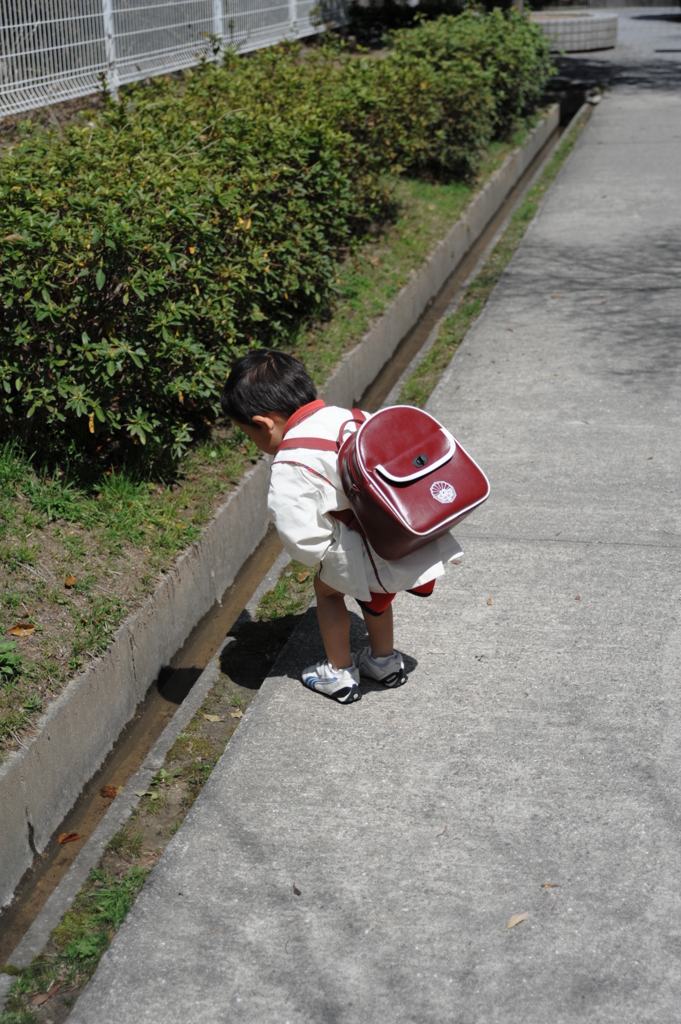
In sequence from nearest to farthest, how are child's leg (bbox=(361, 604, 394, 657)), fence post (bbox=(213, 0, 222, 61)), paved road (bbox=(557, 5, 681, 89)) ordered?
1. child's leg (bbox=(361, 604, 394, 657))
2. fence post (bbox=(213, 0, 222, 61))
3. paved road (bbox=(557, 5, 681, 89))

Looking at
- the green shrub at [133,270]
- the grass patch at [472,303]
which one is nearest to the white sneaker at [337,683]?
the green shrub at [133,270]

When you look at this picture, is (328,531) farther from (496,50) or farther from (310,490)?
(496,50)

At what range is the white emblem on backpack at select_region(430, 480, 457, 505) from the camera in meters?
2.77

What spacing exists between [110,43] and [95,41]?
0.26 m

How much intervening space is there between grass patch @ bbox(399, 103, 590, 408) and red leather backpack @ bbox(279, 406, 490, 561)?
9.45ft

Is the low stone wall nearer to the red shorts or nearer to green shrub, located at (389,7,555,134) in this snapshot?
green shrub, located at (389,7,555,134)

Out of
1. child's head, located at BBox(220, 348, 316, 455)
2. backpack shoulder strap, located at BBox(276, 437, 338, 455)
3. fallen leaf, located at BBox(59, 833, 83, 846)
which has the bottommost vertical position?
fallen leaf, located at BBox(59, 833, 83, 846)

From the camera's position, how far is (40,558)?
369 centimetres

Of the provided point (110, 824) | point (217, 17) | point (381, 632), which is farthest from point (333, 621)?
point (217, 17)

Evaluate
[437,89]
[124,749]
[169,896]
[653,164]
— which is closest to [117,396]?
[124,749]

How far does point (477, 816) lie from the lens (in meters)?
2.78

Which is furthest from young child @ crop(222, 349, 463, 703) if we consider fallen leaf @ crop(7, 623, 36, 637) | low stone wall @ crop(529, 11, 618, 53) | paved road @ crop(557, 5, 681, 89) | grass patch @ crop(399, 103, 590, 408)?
low stone wall @ crop(529, 11, 618, 53)

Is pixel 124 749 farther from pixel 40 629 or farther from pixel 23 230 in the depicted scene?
pixel 23 230

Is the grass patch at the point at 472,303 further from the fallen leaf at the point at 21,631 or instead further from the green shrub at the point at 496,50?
the fallen leaf at the point at 21,631
